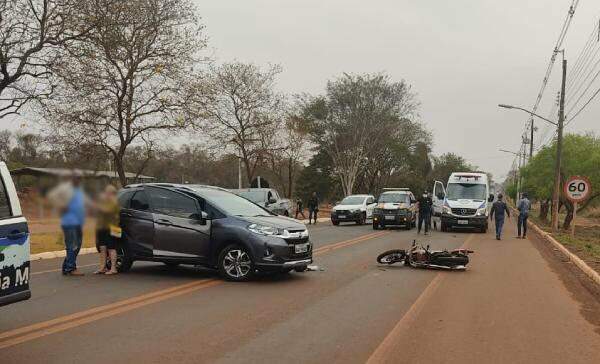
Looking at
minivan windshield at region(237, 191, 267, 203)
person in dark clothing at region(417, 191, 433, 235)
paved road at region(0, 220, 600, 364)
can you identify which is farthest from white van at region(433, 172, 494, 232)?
paved road at region(0, 220, 600, 364)

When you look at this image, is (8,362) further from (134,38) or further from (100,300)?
(134,38)

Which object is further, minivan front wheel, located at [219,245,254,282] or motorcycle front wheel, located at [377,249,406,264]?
motorcycle front wheel, located at [377,249,406,264]

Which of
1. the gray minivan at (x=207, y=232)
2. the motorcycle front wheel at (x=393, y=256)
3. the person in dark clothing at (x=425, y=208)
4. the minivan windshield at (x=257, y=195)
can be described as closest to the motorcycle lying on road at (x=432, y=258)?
the motorcycle front wheel at (x=393, y=256)

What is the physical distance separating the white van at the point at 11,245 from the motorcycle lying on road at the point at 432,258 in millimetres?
8363

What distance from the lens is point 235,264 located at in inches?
396

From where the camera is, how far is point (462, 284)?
34.6 ft

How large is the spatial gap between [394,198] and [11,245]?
23858 millimetres

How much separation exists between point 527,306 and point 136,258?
6.75 metres

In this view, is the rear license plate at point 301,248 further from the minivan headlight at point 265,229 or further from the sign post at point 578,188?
the sign post at point 578,188

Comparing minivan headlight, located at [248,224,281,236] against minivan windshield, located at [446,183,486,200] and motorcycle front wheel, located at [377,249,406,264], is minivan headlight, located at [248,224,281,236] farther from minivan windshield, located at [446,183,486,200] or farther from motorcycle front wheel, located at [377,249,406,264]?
minivan windshield, located at [446,183,486,200]

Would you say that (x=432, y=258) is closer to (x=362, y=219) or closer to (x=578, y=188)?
(x=578, y=188)

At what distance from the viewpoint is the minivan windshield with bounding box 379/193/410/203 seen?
2797 cm

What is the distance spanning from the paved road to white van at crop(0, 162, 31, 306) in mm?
621

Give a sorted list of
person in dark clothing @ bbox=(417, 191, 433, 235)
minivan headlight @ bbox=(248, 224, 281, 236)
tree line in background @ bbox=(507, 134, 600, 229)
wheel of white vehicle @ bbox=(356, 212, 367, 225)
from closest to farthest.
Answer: minivan headlight @ bbox=(248, 224, 281, 236)
person in dark clothing @ bbox=(417, 191, 433, 235)
wheel of white vehicle @ bbox=(356, 212, 367, 225)
tree line in background @ bbox=(507, 134, 600, 229)
